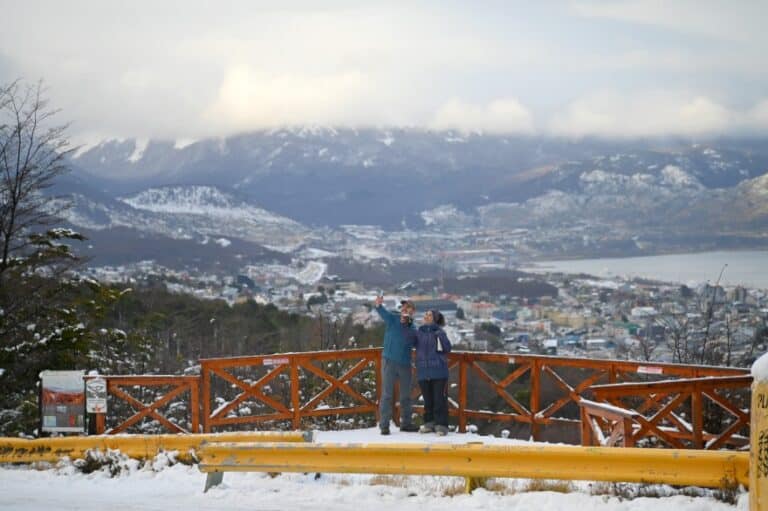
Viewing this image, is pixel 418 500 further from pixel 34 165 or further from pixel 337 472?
pixel 34 165

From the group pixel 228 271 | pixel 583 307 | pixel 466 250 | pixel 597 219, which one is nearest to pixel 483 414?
pixel 583 307

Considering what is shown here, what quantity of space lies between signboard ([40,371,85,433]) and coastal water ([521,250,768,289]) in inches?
774

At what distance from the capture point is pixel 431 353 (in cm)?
1159

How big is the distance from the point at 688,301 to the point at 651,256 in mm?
62471

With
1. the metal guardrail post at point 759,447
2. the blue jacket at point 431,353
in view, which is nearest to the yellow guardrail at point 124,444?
the blue jacket at point 431,353

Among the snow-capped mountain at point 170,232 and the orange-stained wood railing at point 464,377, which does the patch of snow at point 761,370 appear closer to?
the orange-stained wood railing at point 464,377

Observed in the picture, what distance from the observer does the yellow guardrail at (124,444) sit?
8.57 meters

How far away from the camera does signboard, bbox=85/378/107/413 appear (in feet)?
37.3

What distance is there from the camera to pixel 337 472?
285 inches

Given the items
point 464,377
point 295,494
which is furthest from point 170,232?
point 295,494

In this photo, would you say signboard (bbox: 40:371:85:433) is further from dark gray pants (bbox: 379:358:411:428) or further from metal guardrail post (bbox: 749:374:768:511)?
metal guardrail post (bbox: 749:374:768:511)

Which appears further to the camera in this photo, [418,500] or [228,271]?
[228,271]

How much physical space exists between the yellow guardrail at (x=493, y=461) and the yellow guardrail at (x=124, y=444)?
92cm

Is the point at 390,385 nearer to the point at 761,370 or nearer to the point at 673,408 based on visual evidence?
the point at 673,408
